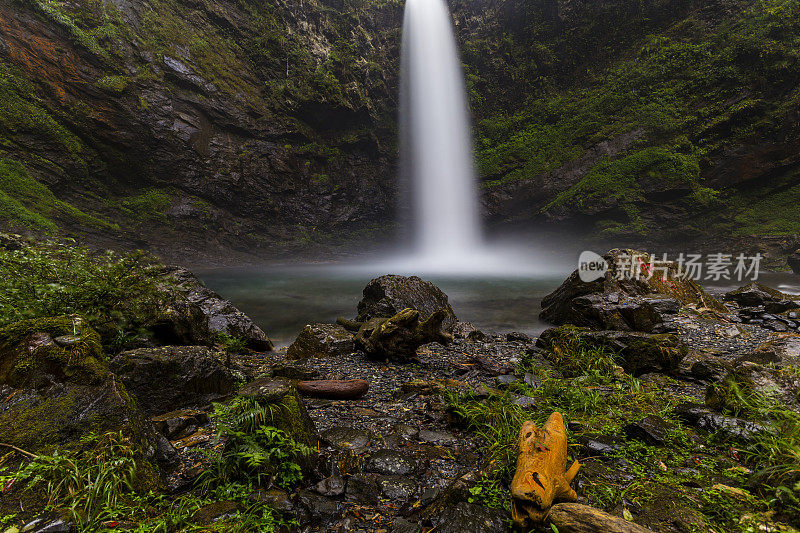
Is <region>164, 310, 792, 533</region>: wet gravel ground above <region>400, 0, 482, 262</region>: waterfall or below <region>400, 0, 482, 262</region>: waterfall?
below

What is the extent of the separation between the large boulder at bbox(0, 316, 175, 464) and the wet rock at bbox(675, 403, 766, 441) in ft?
15.7

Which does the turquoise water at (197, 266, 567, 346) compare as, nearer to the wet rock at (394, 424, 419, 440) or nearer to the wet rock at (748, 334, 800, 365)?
the wet rock at (748, 334, 800, 365)

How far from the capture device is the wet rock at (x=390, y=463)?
2.58 meters

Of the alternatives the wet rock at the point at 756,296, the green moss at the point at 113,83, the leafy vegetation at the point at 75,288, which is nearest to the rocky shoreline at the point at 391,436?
the leafy vegetation at the point at 75,288

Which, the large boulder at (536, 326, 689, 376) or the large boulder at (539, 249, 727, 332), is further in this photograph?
the large boulder at (539, 249, 727, 332)

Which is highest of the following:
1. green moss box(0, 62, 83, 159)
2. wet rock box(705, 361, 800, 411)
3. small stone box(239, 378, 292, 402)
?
green moss box(0, 62, 83, 159)

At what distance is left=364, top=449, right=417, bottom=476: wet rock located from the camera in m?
2.58

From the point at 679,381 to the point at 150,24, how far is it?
34.1 metres

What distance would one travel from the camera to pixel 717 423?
8.86ft

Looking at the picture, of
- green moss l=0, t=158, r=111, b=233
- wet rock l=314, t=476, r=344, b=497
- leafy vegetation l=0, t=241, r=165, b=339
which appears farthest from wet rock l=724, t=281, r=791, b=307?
green moss l=0, t=158, r=111, b=233

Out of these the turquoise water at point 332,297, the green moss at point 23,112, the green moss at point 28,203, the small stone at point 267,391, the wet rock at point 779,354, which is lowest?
the turquoise water at point 332,297

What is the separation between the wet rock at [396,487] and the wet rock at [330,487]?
0.32 m

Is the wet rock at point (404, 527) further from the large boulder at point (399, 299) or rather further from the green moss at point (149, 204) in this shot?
the green moss at point (149, 204)

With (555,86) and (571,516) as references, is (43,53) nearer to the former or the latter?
(571,516)
